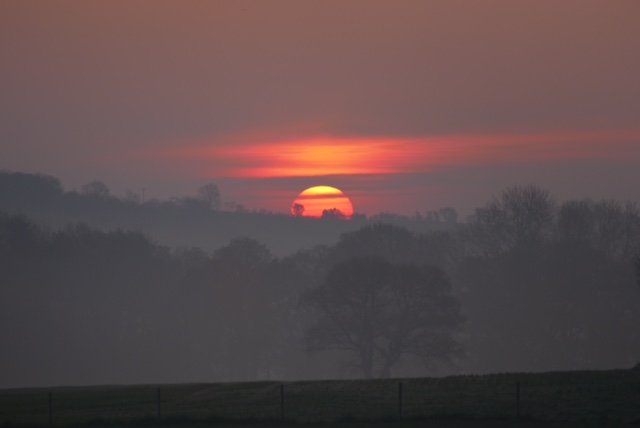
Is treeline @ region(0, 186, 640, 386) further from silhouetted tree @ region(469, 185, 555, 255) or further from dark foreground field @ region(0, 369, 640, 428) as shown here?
dark foreground field @ region(0, 369, 640, 428)

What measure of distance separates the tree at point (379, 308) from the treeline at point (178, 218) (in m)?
86.1

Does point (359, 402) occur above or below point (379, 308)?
below

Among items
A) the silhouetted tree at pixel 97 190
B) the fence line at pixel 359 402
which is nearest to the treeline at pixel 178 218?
the silhouetted tree at pixel 97 190

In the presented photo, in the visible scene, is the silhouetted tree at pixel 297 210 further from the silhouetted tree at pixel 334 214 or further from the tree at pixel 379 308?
the tree at pixel 379 308

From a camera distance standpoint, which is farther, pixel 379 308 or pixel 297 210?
pixel 297 210

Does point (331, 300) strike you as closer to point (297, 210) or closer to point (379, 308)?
point (379, 308)

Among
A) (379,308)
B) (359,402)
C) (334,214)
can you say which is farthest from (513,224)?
(334,214)

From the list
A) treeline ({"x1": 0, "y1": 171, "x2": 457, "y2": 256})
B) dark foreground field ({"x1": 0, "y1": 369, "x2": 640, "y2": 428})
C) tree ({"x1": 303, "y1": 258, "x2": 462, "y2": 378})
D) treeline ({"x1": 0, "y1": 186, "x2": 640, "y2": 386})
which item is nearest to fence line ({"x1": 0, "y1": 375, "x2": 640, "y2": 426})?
dark foreground field ({"x1": 0, "y1": 369, "x2": 640, "y2": 428})

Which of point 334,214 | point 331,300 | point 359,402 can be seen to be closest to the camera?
point 359,402

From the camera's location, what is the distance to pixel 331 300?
250 feet

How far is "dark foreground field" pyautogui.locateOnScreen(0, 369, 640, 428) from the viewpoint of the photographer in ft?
108

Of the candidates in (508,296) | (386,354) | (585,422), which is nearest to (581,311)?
(508,296)

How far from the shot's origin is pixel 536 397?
35.9 metres

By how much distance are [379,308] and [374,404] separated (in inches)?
1579
